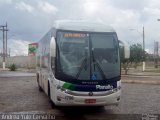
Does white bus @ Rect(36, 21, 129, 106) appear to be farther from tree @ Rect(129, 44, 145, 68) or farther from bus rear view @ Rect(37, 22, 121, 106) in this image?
tree @ Rect(129, 44, 145, 68)

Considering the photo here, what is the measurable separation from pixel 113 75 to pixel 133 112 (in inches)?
69.9

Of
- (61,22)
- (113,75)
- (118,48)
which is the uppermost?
(61,22)

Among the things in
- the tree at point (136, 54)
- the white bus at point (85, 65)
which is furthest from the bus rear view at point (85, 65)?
the tree at point (136, 54)

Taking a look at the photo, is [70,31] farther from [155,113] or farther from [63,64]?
[155,113]

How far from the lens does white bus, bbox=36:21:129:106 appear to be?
1173 centimetres

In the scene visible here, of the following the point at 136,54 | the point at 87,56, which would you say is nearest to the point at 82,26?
the point at 87,56

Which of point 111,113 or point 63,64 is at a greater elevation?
point 63,64

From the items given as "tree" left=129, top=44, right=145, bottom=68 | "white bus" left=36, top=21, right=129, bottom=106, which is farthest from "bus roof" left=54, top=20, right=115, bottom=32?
"tree" left=129, top=44, right=145, bottom=68

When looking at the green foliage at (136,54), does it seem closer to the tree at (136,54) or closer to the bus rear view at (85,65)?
the tree at (136,54)

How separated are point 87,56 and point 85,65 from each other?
33 centimetres

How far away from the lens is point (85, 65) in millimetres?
11930

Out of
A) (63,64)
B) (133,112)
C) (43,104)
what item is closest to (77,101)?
(63,64)

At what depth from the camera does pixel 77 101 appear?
457 inches

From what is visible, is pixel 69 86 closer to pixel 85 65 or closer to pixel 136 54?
pixel 85 65
